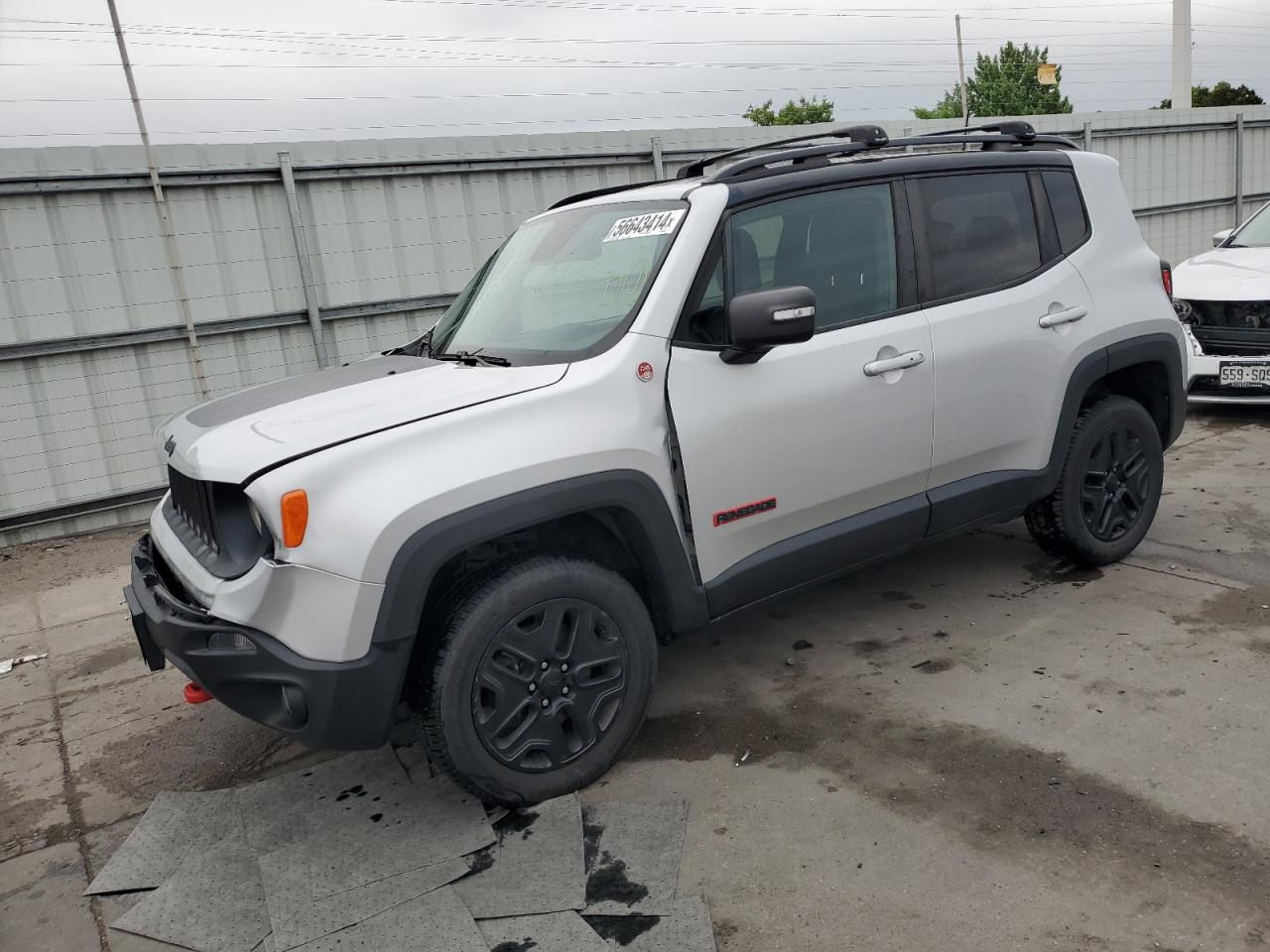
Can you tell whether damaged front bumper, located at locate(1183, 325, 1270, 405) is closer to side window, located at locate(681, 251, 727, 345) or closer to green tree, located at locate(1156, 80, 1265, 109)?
side window, located at locate(681, 251, 727, 345)

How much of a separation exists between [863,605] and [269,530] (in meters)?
2.74

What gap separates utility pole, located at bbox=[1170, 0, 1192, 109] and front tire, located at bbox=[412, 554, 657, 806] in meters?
27.7

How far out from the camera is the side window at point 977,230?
3.97m

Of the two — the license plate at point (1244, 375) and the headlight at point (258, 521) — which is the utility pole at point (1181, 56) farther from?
the headlight at point (258, 521)

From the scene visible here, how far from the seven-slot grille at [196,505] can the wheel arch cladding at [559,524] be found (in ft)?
2.08

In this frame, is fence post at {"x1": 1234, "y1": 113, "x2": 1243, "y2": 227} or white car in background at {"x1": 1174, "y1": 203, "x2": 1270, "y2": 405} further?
fence post at {"x1": 1234, "y1": 113, "x2": 1243, "y2": 227}

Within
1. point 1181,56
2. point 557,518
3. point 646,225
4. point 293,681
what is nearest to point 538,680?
point 557,518

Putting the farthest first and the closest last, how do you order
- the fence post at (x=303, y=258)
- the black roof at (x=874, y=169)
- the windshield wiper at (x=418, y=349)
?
the fence post at (x=303, y=258) < the windshield wiper at (x=418, y=349) < the black roof at (x=874, y=169)

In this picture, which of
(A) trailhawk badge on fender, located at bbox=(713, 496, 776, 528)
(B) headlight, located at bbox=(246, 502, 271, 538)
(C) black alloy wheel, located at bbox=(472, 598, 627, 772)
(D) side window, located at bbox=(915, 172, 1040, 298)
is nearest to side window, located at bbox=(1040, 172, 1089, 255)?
(D) side window, located at bbox=(915, 172, 1040, 298)

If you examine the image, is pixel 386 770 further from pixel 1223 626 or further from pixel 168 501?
pixel 1223 626

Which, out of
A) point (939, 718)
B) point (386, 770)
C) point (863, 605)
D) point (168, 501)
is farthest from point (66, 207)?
point (939, 718)

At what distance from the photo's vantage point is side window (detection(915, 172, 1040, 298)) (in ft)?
13.0

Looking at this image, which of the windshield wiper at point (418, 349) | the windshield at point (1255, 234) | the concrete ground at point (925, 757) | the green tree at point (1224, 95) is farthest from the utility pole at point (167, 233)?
the green tree at point (1224, 95)

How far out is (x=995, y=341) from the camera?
399 centimetres
